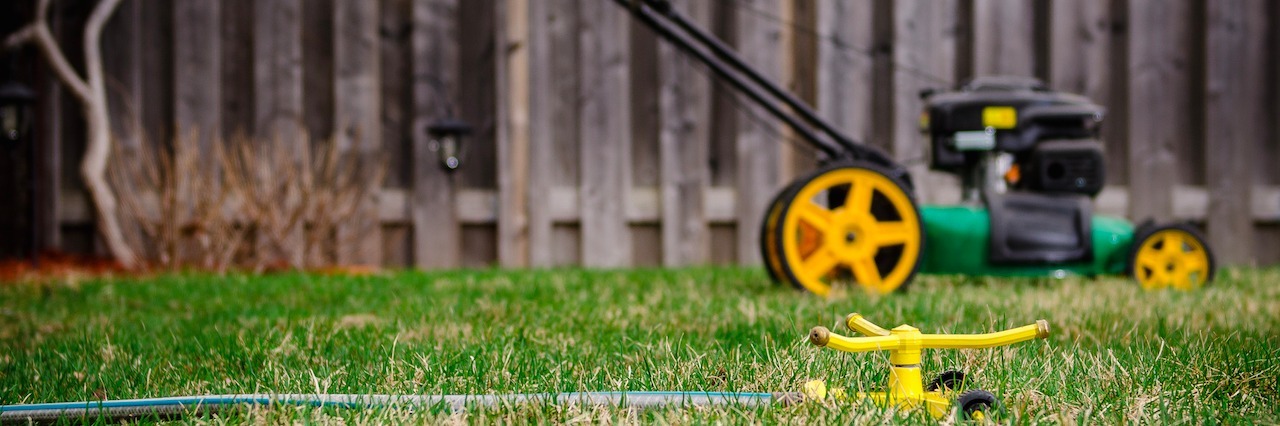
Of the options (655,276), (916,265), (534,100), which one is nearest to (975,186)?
(916,265)

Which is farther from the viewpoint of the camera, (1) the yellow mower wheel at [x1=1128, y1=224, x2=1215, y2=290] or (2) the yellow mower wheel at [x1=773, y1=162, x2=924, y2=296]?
(1) the yellow mower wheel at [x1=1128, y1=224, x2=1215, y2=290]

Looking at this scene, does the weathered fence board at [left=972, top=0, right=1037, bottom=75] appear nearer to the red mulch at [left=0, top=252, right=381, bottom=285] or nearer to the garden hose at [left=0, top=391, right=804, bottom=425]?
the red mulch at [left=0, top=252, right=381, bottom=285]

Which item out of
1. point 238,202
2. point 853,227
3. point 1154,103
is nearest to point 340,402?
point 853,227

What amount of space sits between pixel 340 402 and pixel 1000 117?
2543mm

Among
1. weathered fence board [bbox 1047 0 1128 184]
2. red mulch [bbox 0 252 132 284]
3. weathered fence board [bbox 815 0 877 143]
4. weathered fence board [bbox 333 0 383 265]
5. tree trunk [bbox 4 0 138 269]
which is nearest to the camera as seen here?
red mulch [bbox 0 252 132 284]

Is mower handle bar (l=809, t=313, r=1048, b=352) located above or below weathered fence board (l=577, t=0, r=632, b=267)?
below

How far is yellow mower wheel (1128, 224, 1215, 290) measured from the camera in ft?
11.8

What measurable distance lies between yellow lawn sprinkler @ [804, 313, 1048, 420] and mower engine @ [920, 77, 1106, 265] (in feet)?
6.73

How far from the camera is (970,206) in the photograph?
3.41 meters

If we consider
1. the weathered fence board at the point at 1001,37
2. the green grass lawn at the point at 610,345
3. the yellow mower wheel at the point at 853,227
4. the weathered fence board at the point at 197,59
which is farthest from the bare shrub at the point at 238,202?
the weathered fence board at the point at 1001,37

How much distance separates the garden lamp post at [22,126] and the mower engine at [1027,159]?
133 inches

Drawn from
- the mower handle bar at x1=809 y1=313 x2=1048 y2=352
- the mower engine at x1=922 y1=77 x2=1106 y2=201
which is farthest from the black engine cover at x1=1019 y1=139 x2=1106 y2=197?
the mower handle bar at x1=809 y1=313 x2=1048 y2=352

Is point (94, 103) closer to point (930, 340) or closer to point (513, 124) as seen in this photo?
point (513, 124)

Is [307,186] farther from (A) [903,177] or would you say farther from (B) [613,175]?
(A) [903,177]
